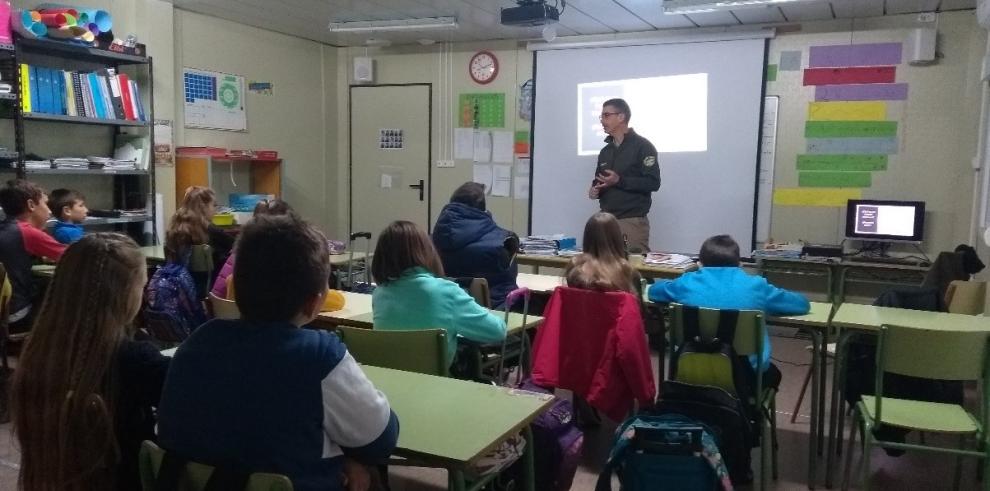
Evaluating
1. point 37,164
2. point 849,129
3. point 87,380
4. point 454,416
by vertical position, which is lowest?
point 454,416

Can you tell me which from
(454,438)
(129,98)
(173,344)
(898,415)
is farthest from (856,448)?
(129,98)

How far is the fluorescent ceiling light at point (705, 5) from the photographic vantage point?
502 centimetres

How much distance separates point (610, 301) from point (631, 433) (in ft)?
2.34

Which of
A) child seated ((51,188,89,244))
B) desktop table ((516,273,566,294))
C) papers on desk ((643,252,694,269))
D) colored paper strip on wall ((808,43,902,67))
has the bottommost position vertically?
desktop table ((516,273,566,294))

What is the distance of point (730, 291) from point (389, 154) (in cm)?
516

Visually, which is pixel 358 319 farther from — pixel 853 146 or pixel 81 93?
pixel 853 146

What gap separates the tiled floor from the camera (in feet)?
9.69

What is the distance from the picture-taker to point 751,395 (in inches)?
109

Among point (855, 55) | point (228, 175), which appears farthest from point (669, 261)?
point (228, 175)

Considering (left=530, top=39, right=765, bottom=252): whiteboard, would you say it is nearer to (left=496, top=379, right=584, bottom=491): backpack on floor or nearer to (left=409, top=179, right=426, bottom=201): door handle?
(left=409, top=179, right=426, bottom=201): door handle

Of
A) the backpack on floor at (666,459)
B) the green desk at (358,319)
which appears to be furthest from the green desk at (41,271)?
the backpack on floor at (666,459)

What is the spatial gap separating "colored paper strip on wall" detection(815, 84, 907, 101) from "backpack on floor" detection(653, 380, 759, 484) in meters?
3.92

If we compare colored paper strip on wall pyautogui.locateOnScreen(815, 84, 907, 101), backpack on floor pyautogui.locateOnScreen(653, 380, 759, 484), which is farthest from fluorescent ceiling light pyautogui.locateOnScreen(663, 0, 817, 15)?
backpack on floor pyautogui.locateOnScreen(653, 380, 759, 484)

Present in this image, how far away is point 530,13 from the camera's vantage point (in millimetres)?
5070
